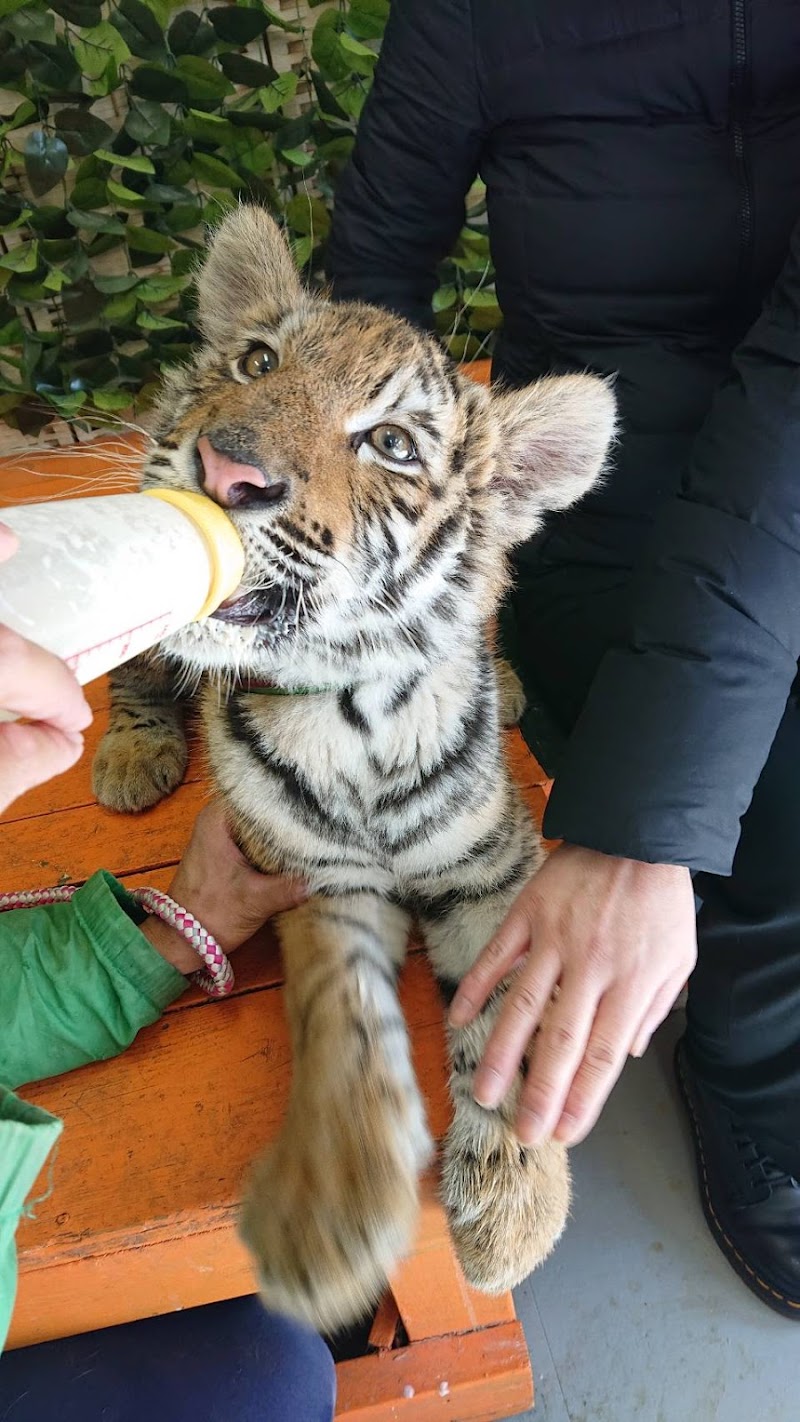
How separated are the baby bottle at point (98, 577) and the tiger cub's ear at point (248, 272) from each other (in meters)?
0.62

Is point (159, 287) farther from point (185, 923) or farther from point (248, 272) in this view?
point (185, 923)

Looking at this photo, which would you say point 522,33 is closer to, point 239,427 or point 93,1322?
point 239,427

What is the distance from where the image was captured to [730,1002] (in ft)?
3.73

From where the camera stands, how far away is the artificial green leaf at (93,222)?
2184 mm

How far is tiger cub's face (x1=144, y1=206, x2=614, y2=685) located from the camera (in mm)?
817

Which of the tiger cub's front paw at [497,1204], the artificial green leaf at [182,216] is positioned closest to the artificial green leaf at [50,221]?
the artificial green leaf at [182,216]

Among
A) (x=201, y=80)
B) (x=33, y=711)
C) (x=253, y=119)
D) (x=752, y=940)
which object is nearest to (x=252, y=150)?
(x=253, y=119)

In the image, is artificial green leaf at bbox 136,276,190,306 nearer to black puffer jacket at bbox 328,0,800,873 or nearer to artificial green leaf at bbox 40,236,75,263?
artificial green leaf at bbox 40,236,75,263

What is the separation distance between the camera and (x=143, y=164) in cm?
210

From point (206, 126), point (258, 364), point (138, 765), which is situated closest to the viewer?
point (258, 364)

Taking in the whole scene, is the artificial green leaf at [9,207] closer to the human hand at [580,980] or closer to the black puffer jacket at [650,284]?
the black puffer jacket at [650,284]

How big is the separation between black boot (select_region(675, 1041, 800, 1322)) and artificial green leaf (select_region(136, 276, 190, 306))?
2.12m

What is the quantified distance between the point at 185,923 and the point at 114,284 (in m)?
1.85

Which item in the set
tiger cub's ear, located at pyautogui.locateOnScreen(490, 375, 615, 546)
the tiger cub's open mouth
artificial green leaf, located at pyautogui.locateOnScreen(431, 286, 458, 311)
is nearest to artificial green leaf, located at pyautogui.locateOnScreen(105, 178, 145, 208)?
artificial green leaf, located at pyautogui.locateOnScreen(431, 286, 458, 311)
